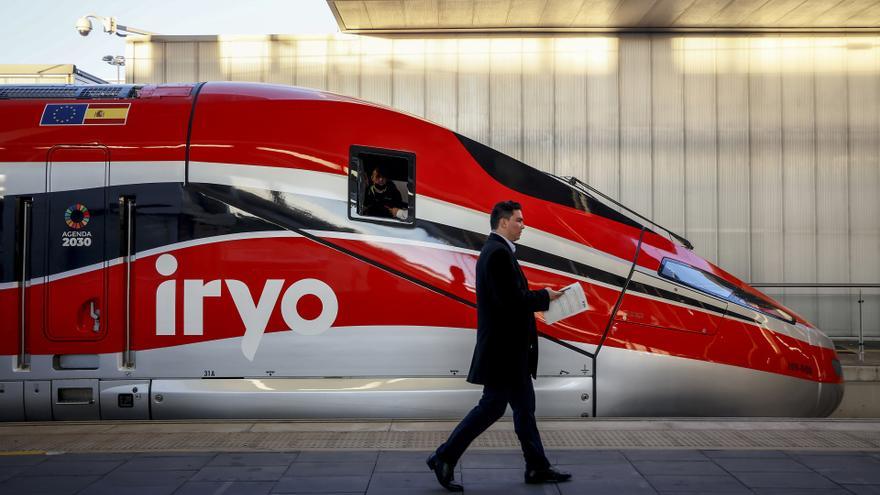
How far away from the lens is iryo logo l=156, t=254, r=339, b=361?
6402mm

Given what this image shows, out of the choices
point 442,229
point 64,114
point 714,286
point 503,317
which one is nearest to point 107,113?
point 64,114

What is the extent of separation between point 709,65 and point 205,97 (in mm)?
8777

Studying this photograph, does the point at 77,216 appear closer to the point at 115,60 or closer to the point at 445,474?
the point at 445,474

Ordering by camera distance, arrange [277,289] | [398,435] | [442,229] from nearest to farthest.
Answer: [398,435] < [277,289] < [442,229]

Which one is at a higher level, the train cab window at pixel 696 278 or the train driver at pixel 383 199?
the train driver at pixel 383 199

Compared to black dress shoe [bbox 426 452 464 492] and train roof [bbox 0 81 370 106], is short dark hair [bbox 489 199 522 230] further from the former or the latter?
train roof [bbox 0 81 370 106]

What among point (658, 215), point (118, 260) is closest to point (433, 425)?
point (118, 260)

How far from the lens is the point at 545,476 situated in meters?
4.95

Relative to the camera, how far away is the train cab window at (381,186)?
651 cm

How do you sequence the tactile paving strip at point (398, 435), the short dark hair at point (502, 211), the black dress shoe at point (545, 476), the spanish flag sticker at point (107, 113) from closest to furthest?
1. the black dress shoe at point (545, 476)
2. the short dark hair at point (502, 211)
3. the tactile paving strip at point (398, 435)
4. the spanish flag sticker at point (107, 113)

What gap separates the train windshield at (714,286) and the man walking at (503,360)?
86.4 inches

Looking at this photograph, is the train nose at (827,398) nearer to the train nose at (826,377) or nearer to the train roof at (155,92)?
the train nose at (826,377)

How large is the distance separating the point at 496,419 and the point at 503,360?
1.14 feet

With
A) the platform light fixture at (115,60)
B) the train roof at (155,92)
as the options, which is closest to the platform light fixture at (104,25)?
the platform light fixture at (115,60)
